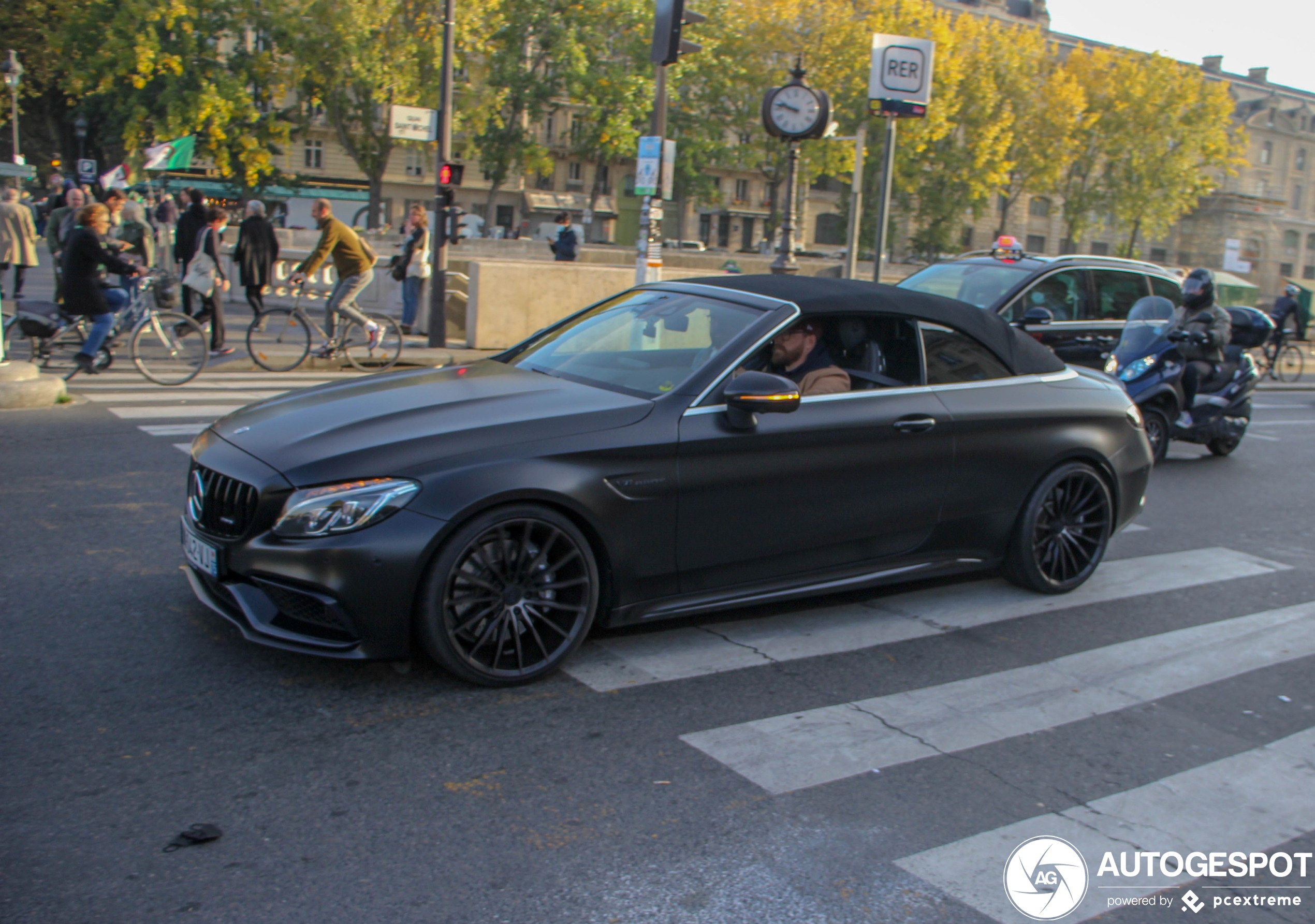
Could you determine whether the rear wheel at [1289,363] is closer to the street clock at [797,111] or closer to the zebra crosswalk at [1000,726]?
the street clock at [797,111]

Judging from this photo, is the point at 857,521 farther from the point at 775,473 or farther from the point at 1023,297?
the point at 1023,297

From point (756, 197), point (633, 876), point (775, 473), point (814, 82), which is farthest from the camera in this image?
point (756, 197)

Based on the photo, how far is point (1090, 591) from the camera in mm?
6355

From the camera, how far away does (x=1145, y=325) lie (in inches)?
432

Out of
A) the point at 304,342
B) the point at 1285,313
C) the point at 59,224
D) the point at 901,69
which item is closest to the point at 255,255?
the point at 304,342

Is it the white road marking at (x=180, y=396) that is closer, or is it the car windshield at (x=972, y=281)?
the white road marking at (x=180, y=396)

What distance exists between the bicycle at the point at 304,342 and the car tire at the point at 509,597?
10032 millimetres

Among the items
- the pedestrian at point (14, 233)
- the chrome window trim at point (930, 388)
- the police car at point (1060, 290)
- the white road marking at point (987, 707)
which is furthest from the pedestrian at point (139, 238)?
the white road marking at point (987, 707)

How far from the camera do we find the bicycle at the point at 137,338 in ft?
38.0

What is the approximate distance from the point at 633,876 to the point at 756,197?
86.2 m

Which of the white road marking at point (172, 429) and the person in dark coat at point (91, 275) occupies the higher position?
the person in dark coat at point (91, 275)

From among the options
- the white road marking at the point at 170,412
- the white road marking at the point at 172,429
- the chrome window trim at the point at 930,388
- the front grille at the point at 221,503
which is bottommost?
the white road marking at the point at 172,429

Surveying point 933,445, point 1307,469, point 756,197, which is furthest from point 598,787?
point 756,197

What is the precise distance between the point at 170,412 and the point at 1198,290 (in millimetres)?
9157
